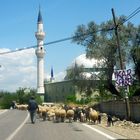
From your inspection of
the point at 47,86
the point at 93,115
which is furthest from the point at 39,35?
the point at 93,115

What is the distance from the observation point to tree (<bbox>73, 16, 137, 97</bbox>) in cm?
5366

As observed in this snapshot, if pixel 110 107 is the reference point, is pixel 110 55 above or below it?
above

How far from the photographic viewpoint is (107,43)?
5412cm

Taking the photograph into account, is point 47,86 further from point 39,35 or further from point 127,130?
point 127,130

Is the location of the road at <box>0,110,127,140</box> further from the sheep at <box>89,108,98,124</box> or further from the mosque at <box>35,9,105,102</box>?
the mosque at <box>35,9,105,102</box>

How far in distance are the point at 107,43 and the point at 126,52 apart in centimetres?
265

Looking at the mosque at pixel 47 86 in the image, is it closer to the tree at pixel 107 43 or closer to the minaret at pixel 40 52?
the minaret at pixel 40 52

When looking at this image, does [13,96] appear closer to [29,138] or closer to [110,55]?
[110,55]

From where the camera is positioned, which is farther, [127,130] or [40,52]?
[40,52]

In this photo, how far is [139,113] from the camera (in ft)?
99.6

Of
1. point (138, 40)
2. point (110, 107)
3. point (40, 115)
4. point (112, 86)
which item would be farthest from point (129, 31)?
point (40, 115)

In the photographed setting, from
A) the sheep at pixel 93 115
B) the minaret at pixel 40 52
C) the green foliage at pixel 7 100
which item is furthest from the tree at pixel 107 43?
the minaret at pixel 40 52

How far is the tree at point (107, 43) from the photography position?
176 feet

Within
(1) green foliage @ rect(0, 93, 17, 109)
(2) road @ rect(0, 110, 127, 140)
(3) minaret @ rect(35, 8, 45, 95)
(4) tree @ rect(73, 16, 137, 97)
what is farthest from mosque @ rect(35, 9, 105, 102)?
(2) road @ rect(0, 110, 127, 140)
